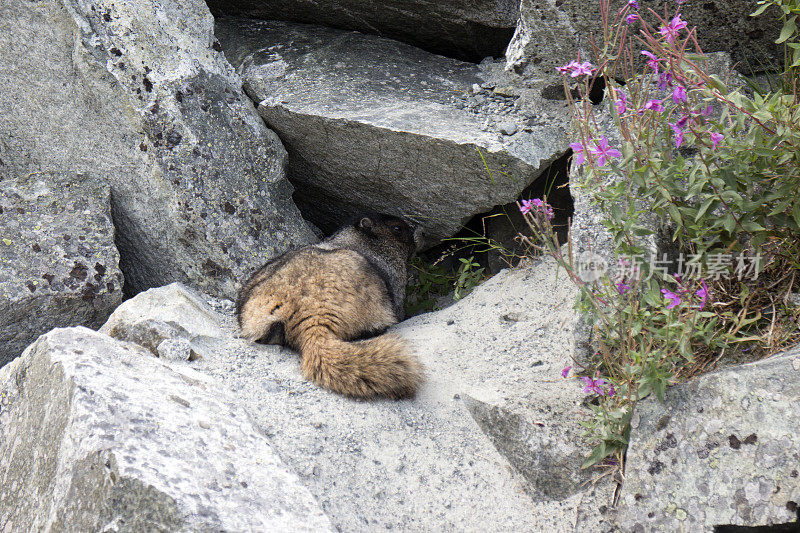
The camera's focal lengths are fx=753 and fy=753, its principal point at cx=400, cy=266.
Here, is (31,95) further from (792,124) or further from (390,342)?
(792,124)

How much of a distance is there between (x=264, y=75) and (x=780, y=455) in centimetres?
433

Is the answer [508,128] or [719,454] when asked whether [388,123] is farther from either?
[719,454]

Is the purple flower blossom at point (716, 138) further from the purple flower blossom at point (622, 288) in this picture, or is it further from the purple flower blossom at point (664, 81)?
the purple flower blossom at point (622, 288)

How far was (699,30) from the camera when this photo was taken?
14.1 ft

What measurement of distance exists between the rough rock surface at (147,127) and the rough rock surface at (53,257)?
7.0 inches

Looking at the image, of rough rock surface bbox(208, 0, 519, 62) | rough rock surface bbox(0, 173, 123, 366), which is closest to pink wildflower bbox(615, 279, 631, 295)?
rough rock surface bbox(208, 0, 519, 62)

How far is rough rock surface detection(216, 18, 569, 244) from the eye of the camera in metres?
4.93

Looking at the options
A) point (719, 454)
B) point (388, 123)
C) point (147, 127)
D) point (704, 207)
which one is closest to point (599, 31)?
point (388, 123)

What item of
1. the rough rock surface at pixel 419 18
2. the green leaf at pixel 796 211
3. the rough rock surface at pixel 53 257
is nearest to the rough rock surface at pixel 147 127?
the rough rock surface at pixel 53 257

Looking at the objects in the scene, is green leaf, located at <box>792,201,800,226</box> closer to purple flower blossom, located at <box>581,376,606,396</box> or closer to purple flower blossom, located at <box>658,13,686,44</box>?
purple flower blossom, located at <box>658,13,686,44</box>

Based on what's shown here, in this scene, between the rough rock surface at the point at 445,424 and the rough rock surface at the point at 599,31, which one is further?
the rough rock surface at the point at 599,31

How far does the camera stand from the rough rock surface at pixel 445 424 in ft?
10.3

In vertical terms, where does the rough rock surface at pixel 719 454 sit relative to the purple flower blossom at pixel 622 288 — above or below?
below

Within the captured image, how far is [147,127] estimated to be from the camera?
15.8 ft
